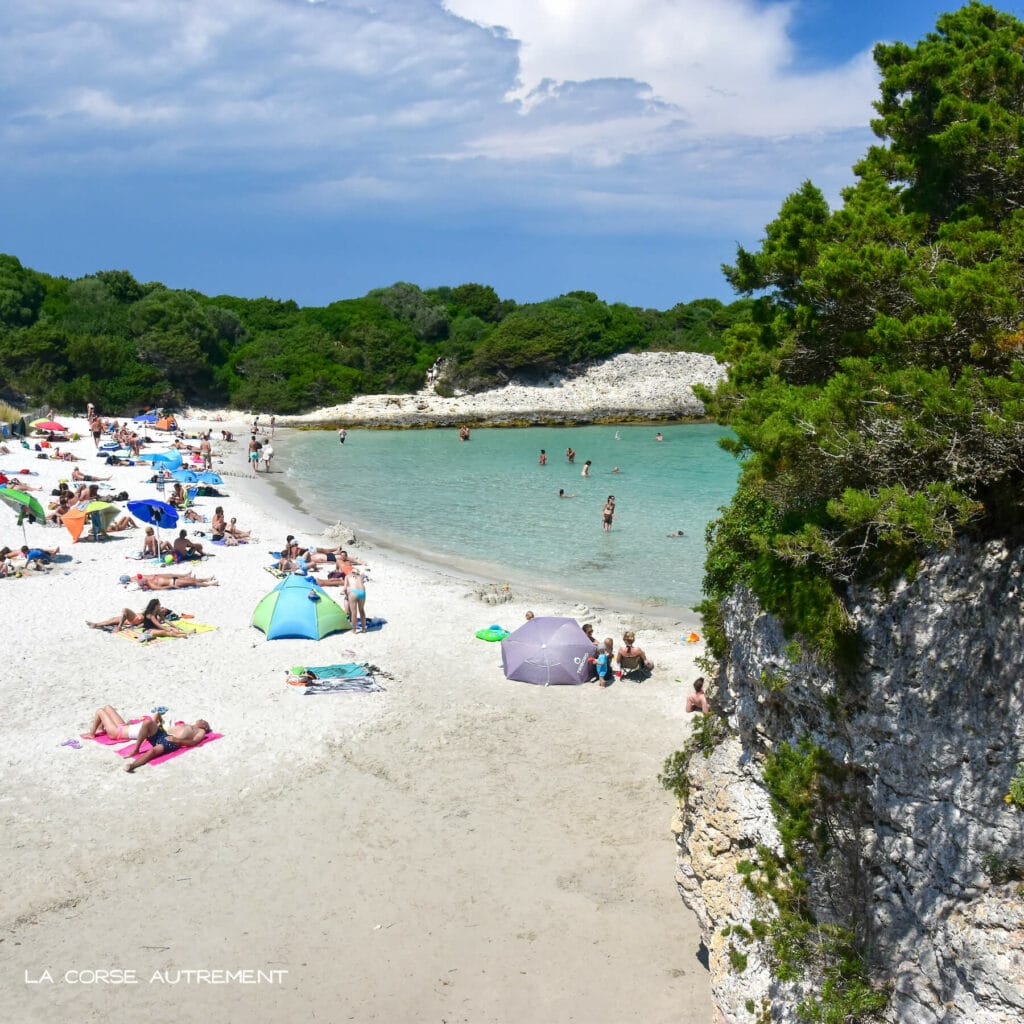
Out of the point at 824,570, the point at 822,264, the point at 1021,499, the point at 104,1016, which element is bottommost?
the point at 104,1016

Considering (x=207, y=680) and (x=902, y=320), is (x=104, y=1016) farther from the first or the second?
(x=902, y=320)

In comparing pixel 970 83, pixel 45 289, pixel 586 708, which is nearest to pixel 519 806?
pixel 586 708

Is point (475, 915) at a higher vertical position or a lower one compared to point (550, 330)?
lower

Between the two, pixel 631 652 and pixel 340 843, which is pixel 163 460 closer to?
pixel 631 652

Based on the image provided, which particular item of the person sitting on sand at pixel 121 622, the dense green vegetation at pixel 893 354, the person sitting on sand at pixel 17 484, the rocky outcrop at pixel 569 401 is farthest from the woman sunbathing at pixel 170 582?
the rocky outcrop at pixel 569 401

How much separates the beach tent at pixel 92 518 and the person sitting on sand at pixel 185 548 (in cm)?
248

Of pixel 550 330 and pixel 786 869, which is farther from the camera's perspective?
pixel 550 330

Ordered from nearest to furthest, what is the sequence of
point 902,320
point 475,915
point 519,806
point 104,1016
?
point 902,320 < point 104,1016 < point 475,915 < point 519,806

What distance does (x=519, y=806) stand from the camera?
34.2 feet

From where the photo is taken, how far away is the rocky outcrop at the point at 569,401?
239 feet

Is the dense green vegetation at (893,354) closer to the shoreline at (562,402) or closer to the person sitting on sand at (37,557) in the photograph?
the person sitting on sand at (37,557)

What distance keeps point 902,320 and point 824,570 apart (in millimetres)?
1939

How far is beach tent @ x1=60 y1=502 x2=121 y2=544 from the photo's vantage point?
23016 mm

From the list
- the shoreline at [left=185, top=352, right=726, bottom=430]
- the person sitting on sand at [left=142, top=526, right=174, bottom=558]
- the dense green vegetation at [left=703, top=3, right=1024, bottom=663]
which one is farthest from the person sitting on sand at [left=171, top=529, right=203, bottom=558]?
the shoreline at [left=185, top=352, right=726, bottom=430]
